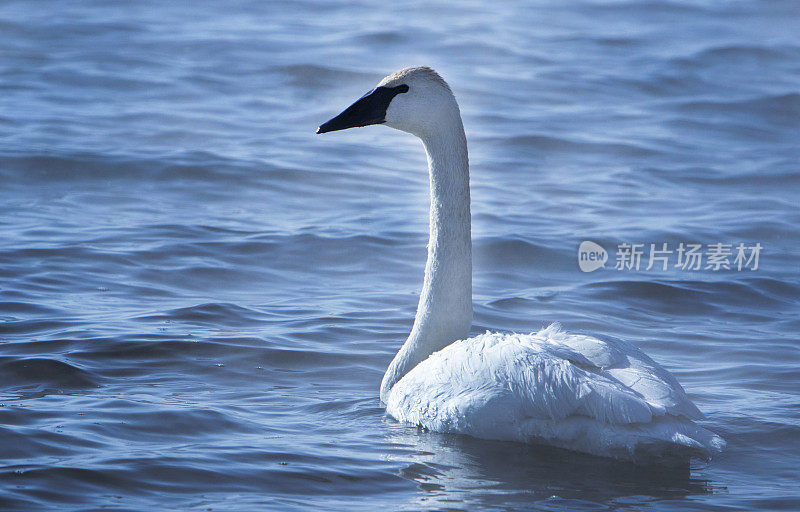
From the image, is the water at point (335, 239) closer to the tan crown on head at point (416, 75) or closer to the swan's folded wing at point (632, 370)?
the swan's folded wing at point (632, 370)

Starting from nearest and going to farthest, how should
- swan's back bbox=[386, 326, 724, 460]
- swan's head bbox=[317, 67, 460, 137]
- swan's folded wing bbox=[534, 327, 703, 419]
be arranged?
swan's back bbox=[386, 326, 724, 460] < swan's folded wing bbox=[534, 327, 703, 419] < swan's head bbox=[317, 67, 460, 137]

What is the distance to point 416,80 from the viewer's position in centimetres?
684

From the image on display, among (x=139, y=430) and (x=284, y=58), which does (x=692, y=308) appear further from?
(x=284, y=58)

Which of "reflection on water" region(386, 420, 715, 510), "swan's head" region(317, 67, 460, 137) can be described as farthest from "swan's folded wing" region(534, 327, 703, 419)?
"swan's head" region(317, 67, 460, 137)

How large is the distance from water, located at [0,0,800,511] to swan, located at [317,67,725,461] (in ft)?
0.51

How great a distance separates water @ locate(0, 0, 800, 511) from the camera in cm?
594

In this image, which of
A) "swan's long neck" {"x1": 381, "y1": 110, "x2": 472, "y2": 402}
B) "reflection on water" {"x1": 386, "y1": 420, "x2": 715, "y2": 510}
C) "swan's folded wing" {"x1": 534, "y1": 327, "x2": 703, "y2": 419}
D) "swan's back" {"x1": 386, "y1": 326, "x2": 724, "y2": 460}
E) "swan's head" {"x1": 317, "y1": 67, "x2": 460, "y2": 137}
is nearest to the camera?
"reflection on water" {"x1": 386, "y1": 420, "x2": 715, "y2": 510}

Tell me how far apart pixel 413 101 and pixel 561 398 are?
5.96 feet

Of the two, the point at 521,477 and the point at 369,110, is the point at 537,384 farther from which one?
the point at 369,110

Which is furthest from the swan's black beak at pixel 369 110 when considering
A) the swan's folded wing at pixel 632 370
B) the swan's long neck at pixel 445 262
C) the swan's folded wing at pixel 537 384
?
the swan's folded wing at pixel 632 370

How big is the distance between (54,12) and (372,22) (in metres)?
4.91

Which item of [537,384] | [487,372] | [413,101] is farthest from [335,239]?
[537,384]

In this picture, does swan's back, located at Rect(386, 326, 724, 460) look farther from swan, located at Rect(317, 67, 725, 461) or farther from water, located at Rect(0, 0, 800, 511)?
water, located at Rect(0, 0, 800, 511)

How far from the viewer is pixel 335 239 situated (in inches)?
423
